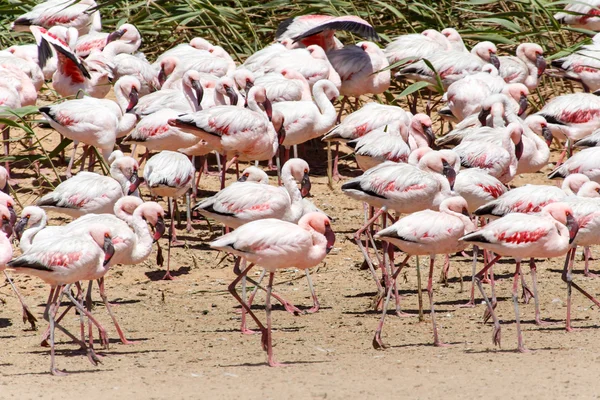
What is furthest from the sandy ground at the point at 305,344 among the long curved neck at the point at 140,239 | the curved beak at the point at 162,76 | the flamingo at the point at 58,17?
the flamingo at the point at 58,17

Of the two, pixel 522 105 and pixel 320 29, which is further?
pixel 320 29

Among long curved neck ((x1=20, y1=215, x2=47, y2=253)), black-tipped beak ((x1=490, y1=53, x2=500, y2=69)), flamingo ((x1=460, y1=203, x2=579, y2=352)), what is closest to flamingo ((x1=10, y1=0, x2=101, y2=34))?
black-tipped beak ((x1=490, y1=53, x2=500, y2=69))

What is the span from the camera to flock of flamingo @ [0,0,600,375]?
6.65 metres

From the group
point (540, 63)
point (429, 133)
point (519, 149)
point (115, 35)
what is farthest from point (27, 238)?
point (540, 63)

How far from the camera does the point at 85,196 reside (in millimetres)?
8227

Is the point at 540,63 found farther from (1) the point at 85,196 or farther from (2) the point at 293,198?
(1) the point at 85,196

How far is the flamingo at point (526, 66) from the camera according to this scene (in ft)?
38.5

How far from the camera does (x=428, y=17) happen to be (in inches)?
512

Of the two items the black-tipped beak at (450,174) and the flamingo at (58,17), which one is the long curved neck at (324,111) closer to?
the black-tipped beak at (450,174)

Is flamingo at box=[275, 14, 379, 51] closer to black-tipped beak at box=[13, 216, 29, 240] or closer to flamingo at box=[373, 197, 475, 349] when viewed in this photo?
black-tipped beak at box=[13, 216, 29, 240]

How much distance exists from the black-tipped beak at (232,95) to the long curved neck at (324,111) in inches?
31.0

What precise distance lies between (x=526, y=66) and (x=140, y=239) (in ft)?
19.8

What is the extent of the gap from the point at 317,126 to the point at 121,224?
11.2ft

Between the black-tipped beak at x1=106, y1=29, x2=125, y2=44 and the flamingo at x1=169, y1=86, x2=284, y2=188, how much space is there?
Result: 9.45 feet
